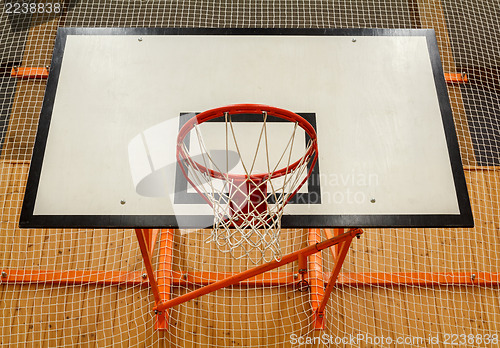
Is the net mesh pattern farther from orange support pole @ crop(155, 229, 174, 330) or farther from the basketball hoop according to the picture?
the basketball hoop

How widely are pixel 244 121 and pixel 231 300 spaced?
1.60 metres

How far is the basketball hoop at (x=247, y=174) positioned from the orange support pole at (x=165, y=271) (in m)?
1.18

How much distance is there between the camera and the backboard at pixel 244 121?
225 centimetres

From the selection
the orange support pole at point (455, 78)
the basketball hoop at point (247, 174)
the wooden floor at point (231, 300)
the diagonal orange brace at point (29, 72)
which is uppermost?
the diagonal orange brace at point (29, 72)

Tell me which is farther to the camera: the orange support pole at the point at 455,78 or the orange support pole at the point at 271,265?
the orange support pole at the point at 455,78

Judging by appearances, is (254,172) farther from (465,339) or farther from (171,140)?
(465,339)

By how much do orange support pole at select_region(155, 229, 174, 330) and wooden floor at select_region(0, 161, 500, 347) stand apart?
9 cm

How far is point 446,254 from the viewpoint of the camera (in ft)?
11.7

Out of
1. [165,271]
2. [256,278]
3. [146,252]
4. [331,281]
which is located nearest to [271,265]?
[331,281]

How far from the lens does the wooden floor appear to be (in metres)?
3.26

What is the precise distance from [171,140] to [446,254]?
8.16 ft

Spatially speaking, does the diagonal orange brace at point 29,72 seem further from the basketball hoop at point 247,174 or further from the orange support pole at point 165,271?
the basketball hoop at point 247,174

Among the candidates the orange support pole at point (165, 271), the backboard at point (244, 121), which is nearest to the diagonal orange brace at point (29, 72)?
the backboard at point (244, 121)

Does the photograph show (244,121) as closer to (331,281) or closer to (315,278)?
(331,281)
